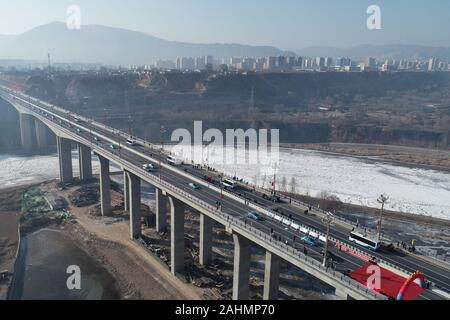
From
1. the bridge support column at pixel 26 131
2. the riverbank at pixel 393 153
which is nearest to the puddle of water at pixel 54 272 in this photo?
the bridge support column at pixel 26 131

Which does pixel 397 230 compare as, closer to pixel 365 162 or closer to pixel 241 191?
pixel 241 191

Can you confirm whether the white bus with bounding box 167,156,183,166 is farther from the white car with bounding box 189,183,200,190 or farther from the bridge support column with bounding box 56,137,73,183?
the bridge support column with bounding box 56,137,73,183

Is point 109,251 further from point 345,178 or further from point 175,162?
point 345,178

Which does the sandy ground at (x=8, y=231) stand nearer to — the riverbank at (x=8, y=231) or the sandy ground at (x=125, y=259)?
the riverbank at (x=8, y=231)

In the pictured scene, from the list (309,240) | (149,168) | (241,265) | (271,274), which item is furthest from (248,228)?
(149,168)

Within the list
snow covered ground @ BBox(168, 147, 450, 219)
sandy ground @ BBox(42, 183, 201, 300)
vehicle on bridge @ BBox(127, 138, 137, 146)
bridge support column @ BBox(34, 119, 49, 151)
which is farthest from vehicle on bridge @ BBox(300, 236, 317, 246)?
bridge support column @ BBox(34, 119, 49, 151)
